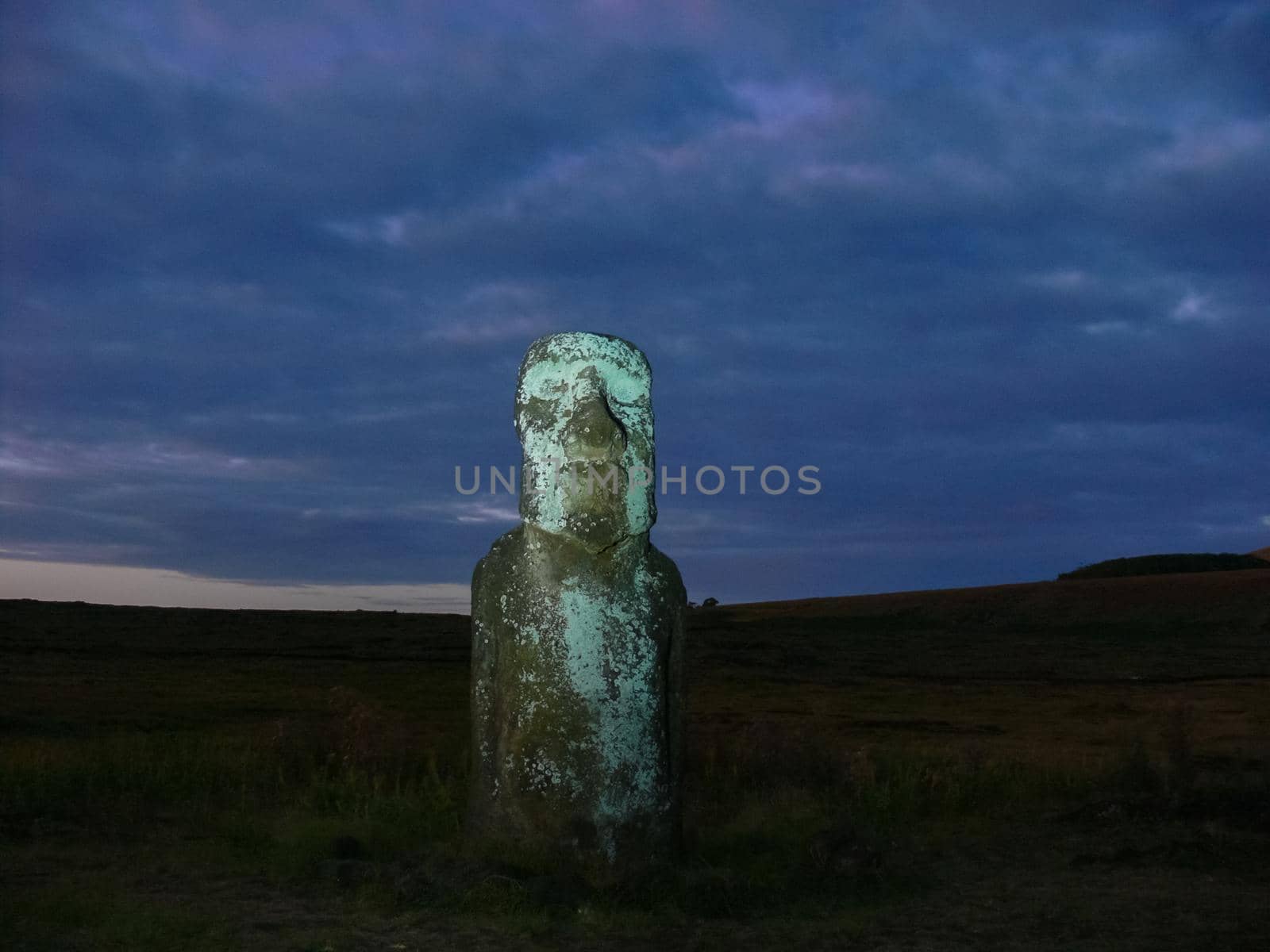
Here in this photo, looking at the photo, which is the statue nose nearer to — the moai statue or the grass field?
the moai statue

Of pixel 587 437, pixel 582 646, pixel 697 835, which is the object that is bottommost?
pixel 697 835

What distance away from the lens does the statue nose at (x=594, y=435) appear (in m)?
6.31

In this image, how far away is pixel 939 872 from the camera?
272 inches

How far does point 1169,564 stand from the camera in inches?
2169

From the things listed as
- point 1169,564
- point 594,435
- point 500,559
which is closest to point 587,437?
point 594,435

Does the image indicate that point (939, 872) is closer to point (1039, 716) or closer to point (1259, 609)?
point (1039, 716)

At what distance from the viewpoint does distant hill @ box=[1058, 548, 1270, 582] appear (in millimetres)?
52094

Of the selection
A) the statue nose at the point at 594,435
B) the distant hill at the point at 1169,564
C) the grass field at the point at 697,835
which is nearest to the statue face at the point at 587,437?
the statue nose at the point at 594,435

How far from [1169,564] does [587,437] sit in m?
54.9

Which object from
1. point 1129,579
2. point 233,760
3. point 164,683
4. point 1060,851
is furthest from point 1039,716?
point 1129,579

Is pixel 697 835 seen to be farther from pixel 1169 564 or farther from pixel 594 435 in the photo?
pixel 1169 564

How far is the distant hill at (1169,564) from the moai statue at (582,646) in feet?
161

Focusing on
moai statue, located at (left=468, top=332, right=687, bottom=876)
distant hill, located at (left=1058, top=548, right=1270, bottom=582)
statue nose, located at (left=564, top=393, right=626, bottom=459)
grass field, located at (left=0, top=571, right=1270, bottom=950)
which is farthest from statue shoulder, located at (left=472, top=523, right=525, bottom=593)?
distant hill, located at (left=1058, top=548, right=1270, bottom=582)

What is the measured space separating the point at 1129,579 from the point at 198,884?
37788 mm
